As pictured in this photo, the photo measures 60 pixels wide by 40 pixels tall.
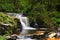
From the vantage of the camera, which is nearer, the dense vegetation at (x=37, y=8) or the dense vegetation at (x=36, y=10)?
the dense vegetation at (x=36, y=10)

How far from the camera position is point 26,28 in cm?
2341

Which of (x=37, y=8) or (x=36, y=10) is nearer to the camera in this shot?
(x=36, y=10)

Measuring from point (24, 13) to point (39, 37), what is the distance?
8619mm

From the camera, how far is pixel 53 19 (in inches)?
1014

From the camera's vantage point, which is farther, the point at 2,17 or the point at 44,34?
the point at 2,17

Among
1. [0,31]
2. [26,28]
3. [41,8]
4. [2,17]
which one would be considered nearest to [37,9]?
[41,8]

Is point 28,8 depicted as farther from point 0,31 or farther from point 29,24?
point 0,31

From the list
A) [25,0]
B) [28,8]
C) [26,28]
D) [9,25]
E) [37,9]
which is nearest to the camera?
[9,25]

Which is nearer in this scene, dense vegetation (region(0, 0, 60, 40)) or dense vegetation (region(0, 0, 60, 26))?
dense vegetation (region(0, 0, 60, 40))

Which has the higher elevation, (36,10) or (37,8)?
(37,8)

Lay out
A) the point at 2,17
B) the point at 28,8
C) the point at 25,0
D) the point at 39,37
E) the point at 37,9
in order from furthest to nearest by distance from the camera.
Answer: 1. the point at 25,0
2. the point at 28,8
3. the point at 37,9
4. the point at 2,17
5. the point at 39,37

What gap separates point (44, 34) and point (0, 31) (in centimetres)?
356

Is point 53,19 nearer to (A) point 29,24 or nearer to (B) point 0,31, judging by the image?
(A) point 29,24

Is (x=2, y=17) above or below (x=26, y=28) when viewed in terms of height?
above
